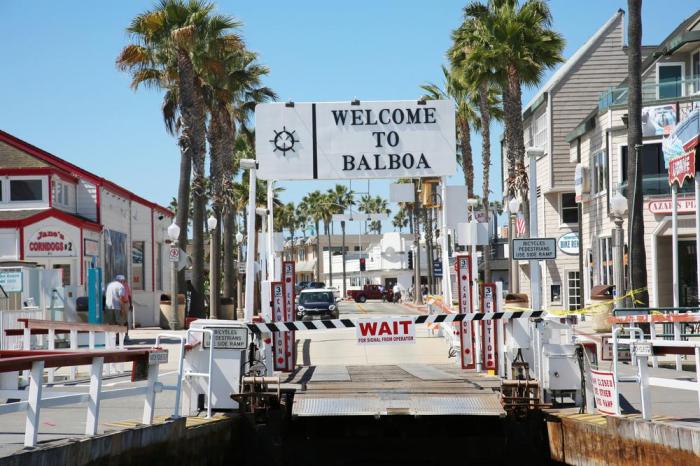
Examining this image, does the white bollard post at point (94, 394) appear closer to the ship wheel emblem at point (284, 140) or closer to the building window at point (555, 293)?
the ship wheel emblem at point (284, 140)

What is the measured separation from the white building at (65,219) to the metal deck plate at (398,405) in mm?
22565

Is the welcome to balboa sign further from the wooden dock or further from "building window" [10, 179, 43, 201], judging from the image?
"building window" [10, 179, 43, 201]

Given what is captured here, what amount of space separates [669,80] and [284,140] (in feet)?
82.2

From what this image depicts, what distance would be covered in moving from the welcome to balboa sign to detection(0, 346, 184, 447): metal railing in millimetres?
5054

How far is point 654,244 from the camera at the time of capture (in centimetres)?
3694

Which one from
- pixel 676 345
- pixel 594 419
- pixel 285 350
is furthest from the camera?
pixel 285 350

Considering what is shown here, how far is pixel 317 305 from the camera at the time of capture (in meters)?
49.9

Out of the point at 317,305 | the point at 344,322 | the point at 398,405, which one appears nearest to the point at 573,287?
the point at 317,305

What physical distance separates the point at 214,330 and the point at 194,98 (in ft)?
93.1

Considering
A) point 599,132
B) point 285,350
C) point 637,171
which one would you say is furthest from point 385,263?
point 285,350

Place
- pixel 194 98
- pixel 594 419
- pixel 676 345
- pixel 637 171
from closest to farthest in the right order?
pixel 676 345, pixel 594 419, pixel 637 171, pixel 194 98

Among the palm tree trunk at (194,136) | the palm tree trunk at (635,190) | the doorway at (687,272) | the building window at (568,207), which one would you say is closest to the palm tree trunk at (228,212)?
the palm tree trunk at (194,136)

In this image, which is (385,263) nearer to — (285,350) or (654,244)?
(654,244)

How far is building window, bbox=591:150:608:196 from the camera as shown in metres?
41.6
